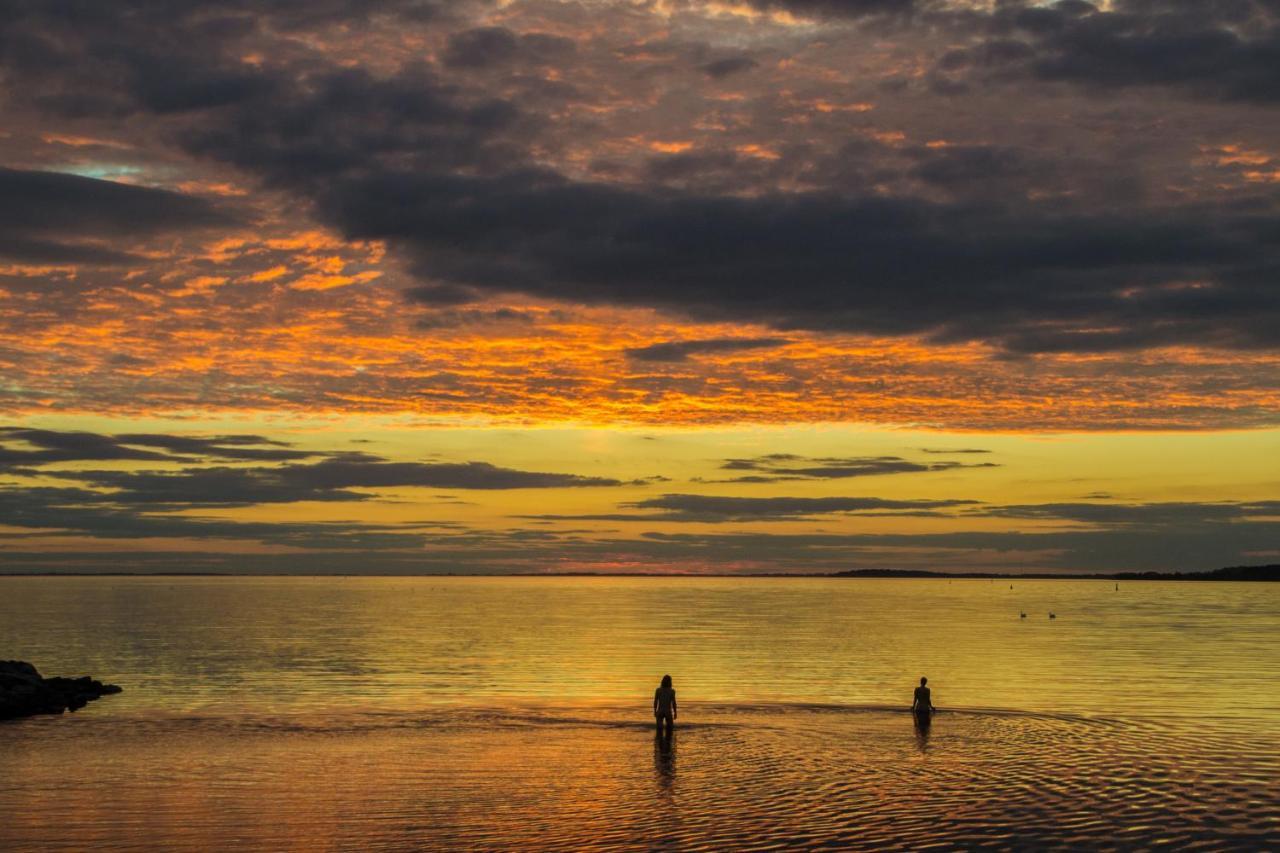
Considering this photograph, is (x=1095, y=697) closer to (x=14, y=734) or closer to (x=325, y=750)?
(x=325, y=750)

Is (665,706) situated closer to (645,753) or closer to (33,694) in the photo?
(645,753)

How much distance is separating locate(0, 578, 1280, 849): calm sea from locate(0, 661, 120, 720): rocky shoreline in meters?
1.86

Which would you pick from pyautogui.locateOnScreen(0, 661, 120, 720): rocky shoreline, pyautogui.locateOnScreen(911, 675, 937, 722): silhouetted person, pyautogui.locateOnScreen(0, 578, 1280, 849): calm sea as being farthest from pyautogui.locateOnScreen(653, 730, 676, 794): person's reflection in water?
pyautogui.locateOnScreen(0, 661, 120, 720): rocky shoreline

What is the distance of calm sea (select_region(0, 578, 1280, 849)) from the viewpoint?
28.7 meters

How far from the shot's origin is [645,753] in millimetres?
40438

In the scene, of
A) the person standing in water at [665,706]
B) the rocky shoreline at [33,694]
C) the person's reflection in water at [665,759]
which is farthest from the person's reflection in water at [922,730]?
the rocky shoreline at [33,694]

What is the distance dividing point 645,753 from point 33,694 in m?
30.4

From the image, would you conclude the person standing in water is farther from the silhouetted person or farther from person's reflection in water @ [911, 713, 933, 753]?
the silhouetted person

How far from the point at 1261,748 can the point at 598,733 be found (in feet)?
79.0

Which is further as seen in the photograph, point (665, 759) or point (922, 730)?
point (922, 730)

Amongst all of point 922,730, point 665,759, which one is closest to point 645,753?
point 665,759

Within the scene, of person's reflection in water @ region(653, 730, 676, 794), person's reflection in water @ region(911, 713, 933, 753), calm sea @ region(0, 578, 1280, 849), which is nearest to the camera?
calm sea @ region(0, 578, 1280, 849)

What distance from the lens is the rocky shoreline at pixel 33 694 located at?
2031 inches

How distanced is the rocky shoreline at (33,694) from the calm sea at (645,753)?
186 centimetres
